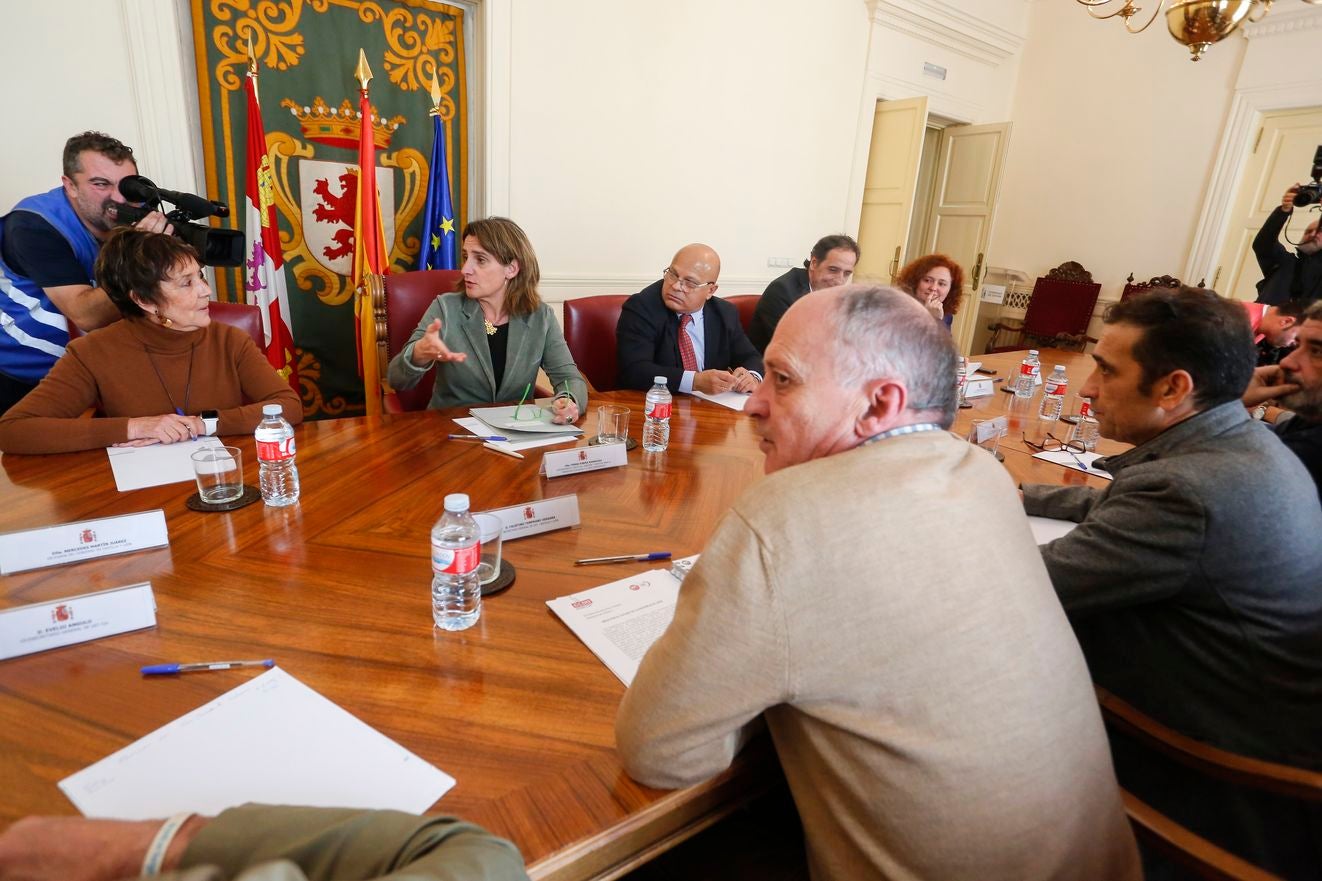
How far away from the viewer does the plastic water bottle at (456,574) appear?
914 mm

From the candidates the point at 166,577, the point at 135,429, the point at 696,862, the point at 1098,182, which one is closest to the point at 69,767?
the point at 166,577

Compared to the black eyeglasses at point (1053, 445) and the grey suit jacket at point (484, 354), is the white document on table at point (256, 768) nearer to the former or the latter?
the grey suit jacket at point (484, 354)

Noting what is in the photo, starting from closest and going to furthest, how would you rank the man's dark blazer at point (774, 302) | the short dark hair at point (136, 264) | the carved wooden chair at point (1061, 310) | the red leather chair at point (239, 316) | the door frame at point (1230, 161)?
the short dark hair at point (136, 264)
the red leather chair at point (239, 316)
the man's dark blazer at point (774, 302)
the door frame at point (1230, 161)
the carved wooden chair at point (1061, 310)

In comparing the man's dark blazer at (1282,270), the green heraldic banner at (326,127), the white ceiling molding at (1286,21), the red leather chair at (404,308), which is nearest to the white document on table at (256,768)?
the red leather chair at (404,308)

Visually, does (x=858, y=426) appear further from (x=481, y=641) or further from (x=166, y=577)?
(x=166, y=577)

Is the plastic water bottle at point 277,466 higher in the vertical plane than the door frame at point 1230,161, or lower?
lower

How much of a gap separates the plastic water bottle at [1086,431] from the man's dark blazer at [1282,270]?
2.23 meters

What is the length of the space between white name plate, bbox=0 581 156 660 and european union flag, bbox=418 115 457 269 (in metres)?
2.93

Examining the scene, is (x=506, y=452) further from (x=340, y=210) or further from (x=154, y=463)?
(x=340, y=210)

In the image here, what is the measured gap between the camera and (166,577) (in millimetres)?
1024

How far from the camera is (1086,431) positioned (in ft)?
7.23

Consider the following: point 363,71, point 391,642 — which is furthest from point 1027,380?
point 363,71

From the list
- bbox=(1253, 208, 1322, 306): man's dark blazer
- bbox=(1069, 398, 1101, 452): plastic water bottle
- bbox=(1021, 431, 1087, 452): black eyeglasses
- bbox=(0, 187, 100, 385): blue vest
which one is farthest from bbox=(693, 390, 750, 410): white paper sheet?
bbox=(1253, 208, 1322, 306): man's dark blazer

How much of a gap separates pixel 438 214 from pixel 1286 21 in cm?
578
